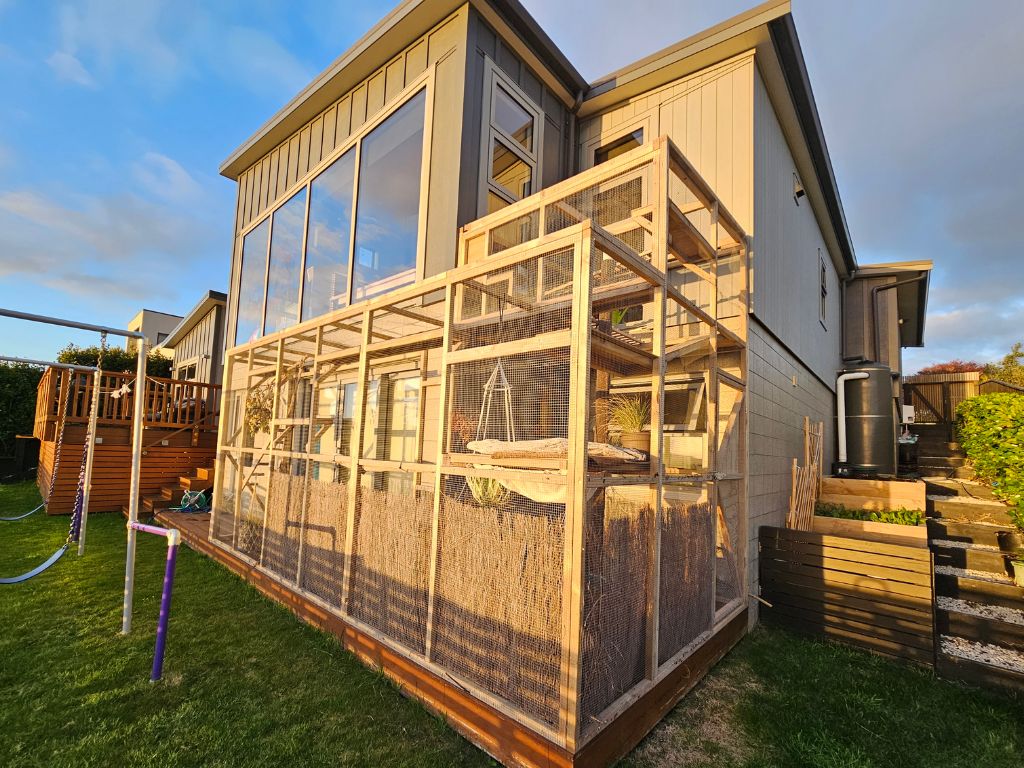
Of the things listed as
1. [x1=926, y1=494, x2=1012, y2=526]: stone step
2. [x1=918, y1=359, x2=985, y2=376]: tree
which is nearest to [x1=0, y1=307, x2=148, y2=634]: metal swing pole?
[x1=926, y1=494, x2=1012, y2=526]: stone step

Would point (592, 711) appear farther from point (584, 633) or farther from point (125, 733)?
point (125, 733)

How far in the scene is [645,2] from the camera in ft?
27.3

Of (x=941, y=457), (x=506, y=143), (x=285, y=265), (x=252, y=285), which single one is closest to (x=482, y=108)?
(x=506, y=143)

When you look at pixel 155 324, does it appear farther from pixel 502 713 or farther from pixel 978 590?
pixel 978 590

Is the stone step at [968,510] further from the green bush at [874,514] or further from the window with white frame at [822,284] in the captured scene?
the window with white frame at [822,284]

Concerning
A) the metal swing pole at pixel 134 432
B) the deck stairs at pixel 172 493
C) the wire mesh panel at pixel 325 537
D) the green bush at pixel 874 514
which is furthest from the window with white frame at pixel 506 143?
the deck stairs at pixel 172 493

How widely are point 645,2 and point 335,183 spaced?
6.53m

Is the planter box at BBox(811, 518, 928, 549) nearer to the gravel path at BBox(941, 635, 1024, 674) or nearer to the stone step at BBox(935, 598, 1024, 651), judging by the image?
the stone step at BBox(935, 598, 1024, 651)

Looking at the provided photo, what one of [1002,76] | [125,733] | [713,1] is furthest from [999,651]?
[1002,76]

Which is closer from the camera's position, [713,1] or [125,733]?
[125,733]

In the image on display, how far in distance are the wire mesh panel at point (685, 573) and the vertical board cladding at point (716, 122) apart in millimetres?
2852

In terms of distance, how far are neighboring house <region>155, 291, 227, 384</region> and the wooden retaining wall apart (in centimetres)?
366

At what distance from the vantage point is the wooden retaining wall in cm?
823

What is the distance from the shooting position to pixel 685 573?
3.18 m
